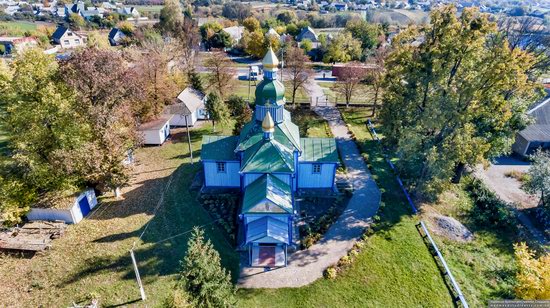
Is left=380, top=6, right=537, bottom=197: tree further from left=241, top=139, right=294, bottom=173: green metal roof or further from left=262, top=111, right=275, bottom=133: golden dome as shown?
left=262, top=111, right=275, bottom=133: golden dome

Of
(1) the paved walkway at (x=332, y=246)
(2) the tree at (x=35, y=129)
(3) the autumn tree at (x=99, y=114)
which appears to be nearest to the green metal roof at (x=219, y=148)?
(3) the autumn tree at (x=99, y=114)

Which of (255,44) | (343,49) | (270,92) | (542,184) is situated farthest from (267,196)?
(343,49)

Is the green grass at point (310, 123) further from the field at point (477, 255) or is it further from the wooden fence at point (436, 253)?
the field at point (477, 255)

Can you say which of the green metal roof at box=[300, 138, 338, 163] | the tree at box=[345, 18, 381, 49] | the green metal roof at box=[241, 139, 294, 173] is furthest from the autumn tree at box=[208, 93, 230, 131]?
the tree at box=[345, 18, 381, 49]

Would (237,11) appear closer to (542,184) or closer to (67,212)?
(67,212)

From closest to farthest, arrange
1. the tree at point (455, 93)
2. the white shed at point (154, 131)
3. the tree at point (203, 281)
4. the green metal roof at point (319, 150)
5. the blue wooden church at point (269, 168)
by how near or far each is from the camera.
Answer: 1. the tree at point (203, 281)
2. the blue wooden church at point (269, 168)
3. the tree at point (455, 93)
4. the green metal roof at point (319, 150)
5. the white shed at point (154, 131)

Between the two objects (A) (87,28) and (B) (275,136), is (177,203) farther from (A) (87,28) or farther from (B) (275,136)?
(A) (87,28)
